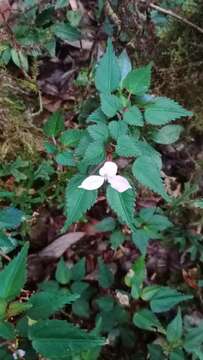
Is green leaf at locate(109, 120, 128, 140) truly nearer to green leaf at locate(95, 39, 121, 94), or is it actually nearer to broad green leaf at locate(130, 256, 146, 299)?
green leaf at locate(95, 39, 121, 94)

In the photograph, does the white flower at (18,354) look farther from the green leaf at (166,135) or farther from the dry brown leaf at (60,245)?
the dry brown leaf at (60,245)

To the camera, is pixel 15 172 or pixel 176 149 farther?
pixel 176 149

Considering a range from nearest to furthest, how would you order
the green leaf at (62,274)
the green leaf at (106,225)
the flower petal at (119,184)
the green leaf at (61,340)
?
1. the green leaf at (61,340)
2. the flower petal at (119,184)
3. the green leaf at (62,274)
4. the green leaf at (106,225)

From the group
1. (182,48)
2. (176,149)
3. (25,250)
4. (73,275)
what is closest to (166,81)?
(182,48)

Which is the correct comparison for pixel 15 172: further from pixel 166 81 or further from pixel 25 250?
pixel 25 250

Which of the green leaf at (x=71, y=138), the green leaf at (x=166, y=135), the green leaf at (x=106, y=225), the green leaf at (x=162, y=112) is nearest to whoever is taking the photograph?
the green leaf at (x=162, y=112)

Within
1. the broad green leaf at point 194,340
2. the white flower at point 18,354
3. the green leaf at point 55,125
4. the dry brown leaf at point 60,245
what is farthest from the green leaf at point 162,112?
the dry brown leaf at point 60,245

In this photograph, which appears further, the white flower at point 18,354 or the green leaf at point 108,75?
the green leaf at point 108,75
